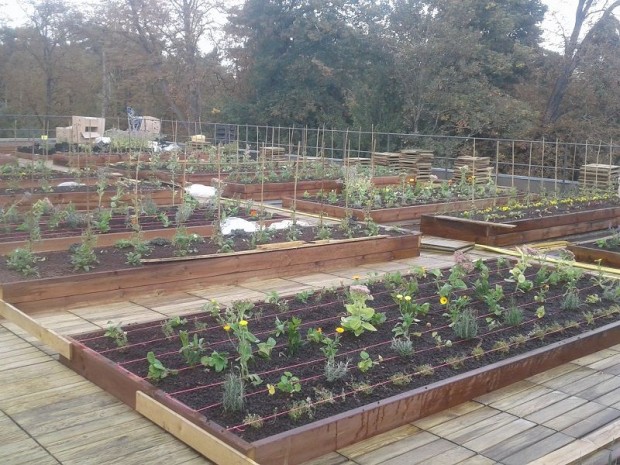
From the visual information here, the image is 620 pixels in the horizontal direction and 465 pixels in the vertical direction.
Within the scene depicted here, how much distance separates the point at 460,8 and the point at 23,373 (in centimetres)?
1701

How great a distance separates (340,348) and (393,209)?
192 inches

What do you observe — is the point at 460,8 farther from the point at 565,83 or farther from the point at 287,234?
the point at 287,234

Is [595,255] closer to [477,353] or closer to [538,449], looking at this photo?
[477,353]

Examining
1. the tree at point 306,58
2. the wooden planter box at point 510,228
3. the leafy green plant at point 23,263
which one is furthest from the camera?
the tree at point 306,58

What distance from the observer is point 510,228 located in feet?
24.3

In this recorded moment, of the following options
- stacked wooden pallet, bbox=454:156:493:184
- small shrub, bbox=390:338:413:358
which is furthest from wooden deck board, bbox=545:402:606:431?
stacked wooden pallet, bbox=454:156:493:184

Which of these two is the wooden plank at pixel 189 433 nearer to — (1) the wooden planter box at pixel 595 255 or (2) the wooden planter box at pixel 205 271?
(2) the wooden planter box at pixel 205 271

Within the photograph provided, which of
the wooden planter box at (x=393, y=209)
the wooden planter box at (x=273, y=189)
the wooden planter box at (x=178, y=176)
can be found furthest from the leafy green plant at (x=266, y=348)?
the wooden planter box at (x=178, y=176)

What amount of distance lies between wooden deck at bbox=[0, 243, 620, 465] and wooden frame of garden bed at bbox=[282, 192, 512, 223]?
14.2 ft

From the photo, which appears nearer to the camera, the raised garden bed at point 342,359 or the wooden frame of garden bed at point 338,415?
the wooden frame of garden bed at point 338,415

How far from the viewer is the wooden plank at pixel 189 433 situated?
2482 millimetres

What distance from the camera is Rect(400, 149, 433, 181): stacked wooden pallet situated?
13.1 m

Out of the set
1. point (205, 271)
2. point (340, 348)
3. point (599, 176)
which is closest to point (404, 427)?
point (340, 348)

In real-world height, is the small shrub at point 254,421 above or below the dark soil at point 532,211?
below
